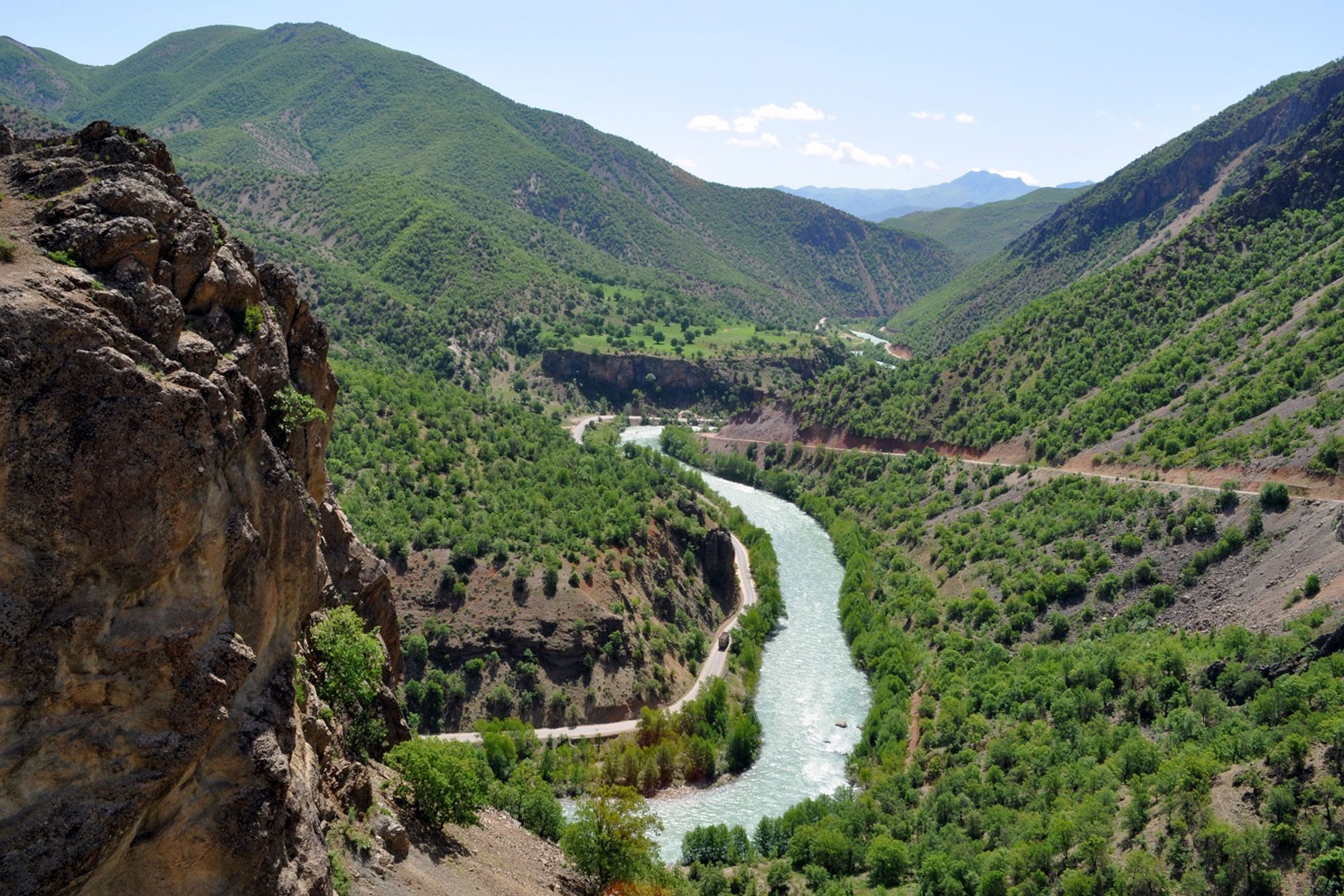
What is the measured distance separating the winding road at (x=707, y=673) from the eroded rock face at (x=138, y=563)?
3950cm

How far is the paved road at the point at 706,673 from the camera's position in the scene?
6962 cm

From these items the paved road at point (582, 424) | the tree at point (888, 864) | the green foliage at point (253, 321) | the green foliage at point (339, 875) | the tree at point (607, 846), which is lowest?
the tree at point (888, 864)

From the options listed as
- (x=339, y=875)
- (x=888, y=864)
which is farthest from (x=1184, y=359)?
(x=339, y=875)

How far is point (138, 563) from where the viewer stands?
23.0m

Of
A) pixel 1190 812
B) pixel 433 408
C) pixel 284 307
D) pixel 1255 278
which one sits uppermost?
pixel 1255 278

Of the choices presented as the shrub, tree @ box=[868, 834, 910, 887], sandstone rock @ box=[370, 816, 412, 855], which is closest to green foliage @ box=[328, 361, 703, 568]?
tree @ box=[868, 834, 910, 887]

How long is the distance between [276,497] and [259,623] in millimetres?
3646

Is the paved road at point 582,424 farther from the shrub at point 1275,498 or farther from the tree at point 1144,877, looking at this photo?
the tree at point 1144,877

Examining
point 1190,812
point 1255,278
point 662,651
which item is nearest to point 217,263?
point 1190,812

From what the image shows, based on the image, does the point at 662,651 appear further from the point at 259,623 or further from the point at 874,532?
the point at 259,623

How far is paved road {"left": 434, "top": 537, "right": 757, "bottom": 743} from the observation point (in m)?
69.6

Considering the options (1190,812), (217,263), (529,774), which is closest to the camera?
(217,263)

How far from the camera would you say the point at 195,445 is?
80.0ft

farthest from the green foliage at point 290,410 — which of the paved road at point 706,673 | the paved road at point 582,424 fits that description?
the paved road at point 582,424
